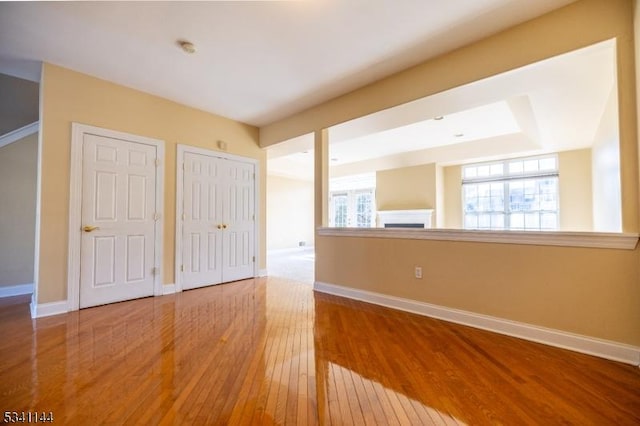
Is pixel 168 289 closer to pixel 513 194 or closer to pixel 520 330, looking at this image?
pixel 520 330

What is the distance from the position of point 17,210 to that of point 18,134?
1092mm

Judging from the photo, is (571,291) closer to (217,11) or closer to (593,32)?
(593,32)

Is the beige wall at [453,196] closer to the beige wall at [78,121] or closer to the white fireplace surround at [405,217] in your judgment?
the white fireplace surround at [405,217]

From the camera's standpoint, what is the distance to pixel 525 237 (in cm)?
251

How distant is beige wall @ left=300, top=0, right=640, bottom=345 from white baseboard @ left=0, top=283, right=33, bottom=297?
15.9ft

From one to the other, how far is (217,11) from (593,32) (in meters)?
2.99

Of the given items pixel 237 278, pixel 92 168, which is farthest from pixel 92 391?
pixel 237 278

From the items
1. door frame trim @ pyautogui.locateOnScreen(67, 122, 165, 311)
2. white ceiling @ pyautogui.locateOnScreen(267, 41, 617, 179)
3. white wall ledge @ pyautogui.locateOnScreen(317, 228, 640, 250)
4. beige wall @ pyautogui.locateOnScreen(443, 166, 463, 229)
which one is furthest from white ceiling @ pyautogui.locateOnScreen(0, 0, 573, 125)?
beige wall @ pyautogui.locateOnScreen(443, 166, 463, 229)

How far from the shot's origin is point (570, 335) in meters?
2.27

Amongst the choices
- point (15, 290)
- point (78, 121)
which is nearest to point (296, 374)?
point (78, 121)

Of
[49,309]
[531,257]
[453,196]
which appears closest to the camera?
[531,257]

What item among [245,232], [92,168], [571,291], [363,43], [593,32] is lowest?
[571,291]

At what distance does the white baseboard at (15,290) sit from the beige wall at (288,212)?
5.17 meters

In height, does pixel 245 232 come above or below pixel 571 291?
above
